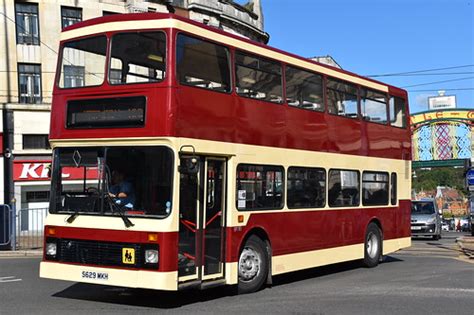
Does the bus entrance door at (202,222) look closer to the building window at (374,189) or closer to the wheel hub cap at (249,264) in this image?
the wheel hub cap at (249,264)

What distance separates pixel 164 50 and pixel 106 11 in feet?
72.6

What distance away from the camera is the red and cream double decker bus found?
8.64 metres

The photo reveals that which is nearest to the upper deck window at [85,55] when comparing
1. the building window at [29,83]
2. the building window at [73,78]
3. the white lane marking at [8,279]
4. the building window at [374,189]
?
the building window at [73,78]

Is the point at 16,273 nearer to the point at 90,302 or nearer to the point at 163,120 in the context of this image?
the point at 90,302

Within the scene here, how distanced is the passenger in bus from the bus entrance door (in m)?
0.72

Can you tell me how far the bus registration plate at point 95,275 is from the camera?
8648 mm

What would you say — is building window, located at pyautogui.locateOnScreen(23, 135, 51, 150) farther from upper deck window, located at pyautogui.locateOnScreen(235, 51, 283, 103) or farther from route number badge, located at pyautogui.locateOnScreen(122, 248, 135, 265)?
route number badge, located at pyautogui.locateOnScreen(122, 248, 135, 265)

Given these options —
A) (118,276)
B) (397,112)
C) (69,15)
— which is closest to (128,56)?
(118,276)

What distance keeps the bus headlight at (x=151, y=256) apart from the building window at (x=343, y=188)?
5.18 meters

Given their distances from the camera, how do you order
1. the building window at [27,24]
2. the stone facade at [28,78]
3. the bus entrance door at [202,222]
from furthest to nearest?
1. the building window at [27,24]
2. the stone facade at [28,78]
3. the bus entrance door at [202,222]

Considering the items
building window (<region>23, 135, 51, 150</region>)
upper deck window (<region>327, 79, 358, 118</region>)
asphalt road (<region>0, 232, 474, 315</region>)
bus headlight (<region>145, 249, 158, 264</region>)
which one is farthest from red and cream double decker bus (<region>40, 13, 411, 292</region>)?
building window (<region>23, 135, 51, 150</region>)

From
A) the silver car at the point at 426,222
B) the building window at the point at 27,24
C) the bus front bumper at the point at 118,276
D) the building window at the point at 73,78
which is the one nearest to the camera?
the bus front bumper at the point at 118,276

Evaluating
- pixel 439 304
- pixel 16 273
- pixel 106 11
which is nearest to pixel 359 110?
pixel 439 304

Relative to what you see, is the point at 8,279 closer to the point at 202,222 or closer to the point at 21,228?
the point at 202,222
